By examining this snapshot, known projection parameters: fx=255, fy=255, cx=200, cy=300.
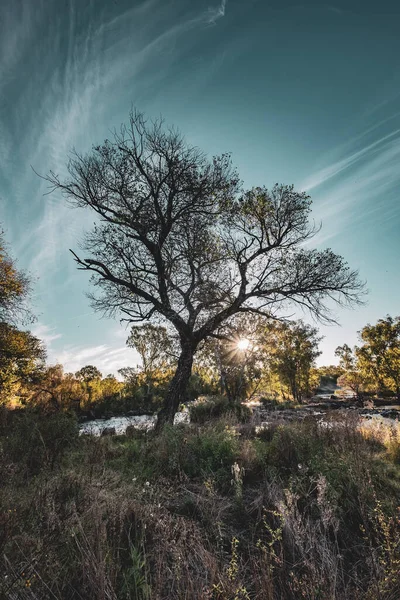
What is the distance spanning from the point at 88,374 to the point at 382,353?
33040mm

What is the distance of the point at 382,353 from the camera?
2609 cm

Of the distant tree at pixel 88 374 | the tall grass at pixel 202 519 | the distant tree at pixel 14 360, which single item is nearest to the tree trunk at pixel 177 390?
the tall grass at pixel 202 519

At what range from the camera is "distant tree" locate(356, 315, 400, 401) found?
82.7 feet

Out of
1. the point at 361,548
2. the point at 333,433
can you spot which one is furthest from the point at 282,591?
the point at 333,433

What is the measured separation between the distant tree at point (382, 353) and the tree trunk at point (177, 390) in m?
24.5

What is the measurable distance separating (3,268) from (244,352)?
1928 centimetres

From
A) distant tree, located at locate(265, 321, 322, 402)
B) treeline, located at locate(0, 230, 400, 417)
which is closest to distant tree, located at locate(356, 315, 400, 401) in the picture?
treeline, located at locate(0, 230, 400, 417)

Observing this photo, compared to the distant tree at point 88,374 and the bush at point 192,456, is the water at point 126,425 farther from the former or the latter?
the distant tree at point 88,374

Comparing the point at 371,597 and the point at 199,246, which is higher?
the point at 199,246

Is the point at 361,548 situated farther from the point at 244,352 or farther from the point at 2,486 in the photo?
the point at 244,352

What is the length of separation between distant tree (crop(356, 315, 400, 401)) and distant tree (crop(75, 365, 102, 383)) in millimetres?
30059

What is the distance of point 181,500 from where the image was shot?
3.86m

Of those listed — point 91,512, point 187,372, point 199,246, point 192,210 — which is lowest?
point 91,512

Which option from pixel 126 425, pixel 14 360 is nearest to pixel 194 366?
pixel 126 425
